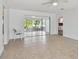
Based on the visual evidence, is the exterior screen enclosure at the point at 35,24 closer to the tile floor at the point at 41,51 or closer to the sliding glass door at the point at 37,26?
the sliding glass door at the point at 37,26

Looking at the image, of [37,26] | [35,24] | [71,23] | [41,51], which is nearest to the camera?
[41,51]

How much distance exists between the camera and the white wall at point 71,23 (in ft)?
29.1

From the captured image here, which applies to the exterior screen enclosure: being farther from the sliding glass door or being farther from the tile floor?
the tile floor

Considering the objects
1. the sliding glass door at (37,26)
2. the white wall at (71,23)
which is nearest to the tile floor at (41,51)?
the white wall at (71,23)

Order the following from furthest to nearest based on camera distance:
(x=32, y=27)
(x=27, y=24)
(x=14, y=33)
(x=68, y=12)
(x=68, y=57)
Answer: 1. (x=32, y=27)
2. (x=27, y=24)
3. (x=68, y=12)
4. (x=14, y=33)
5. (x=68, y=57)

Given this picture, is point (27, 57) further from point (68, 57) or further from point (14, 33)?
point (14, 33)

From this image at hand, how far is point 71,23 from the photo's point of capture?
959 cm

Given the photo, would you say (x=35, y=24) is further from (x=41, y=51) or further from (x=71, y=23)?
(x=41, y=51)

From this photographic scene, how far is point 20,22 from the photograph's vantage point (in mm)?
9852

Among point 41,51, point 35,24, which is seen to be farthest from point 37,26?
point 41,51

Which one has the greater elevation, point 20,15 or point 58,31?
point 20,15

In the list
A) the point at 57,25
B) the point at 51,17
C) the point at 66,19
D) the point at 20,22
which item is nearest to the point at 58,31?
the point at 57,25

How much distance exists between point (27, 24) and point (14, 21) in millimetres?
2710

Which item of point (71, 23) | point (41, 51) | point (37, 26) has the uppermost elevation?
point (71, 23)
